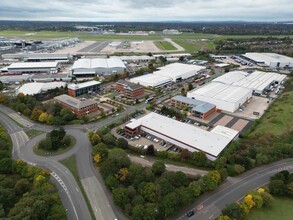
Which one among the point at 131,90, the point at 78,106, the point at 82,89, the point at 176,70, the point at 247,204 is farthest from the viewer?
the point at 176,70

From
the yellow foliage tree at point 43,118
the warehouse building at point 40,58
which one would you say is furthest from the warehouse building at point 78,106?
the warehouse building at point 40,58

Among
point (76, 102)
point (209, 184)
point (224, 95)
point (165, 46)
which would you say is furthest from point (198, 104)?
→ point (165, 46)

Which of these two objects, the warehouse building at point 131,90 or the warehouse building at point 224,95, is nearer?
the warehouse building at point 224,95

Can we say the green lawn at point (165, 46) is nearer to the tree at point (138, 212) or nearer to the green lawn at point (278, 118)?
the green lawn at point (278, 118)

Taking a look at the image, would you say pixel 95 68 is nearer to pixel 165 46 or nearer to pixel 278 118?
pixel 278 118

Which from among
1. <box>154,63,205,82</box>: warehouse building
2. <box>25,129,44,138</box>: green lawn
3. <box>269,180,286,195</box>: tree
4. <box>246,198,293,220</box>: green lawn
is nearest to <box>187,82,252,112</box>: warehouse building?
<box>154,63,205,82</box>: warehouse building

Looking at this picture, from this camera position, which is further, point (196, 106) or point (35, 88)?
point (35, 88)

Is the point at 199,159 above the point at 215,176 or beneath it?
beneath
